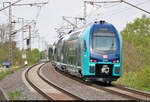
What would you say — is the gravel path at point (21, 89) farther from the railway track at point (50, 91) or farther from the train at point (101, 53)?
the train at point (101, 53)

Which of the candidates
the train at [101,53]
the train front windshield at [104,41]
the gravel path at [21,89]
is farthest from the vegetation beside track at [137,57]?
the gravel path at [21,89]

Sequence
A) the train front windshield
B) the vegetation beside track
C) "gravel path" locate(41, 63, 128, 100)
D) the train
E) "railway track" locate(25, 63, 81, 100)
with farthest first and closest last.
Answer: the vegetation beside track, the train front windshield, the train, "gravel path" locate(41, 63, 128, 100), "railway track" locate(25, 63, 81, 100)

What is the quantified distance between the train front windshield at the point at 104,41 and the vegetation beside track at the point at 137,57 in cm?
254

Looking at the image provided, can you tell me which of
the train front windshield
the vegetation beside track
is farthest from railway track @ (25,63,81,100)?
the vegetation beside track

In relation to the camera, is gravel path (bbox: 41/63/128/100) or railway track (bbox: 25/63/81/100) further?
gravel path (bbox: 41/63/128/100)

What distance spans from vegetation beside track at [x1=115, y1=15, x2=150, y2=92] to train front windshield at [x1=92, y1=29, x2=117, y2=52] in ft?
8.35

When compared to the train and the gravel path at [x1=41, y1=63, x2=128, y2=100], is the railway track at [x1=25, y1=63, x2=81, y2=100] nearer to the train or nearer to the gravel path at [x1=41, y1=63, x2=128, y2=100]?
the gravel path at [x1=41, y1=63, x2=128, y2=100]

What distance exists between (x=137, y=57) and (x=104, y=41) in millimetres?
17382

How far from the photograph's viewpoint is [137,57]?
113 feet

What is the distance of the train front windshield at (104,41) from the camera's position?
1764 centimetres

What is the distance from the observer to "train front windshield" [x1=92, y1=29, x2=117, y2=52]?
1764 centimetres

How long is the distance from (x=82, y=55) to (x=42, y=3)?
4.36m

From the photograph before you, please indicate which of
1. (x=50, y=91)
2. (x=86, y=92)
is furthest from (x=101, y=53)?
(x=50, y=91)

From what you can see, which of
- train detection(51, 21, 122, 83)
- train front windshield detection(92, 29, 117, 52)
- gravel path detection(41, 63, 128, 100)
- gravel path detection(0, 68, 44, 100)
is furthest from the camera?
train front windshield detection(92, 29, 117, 52)
